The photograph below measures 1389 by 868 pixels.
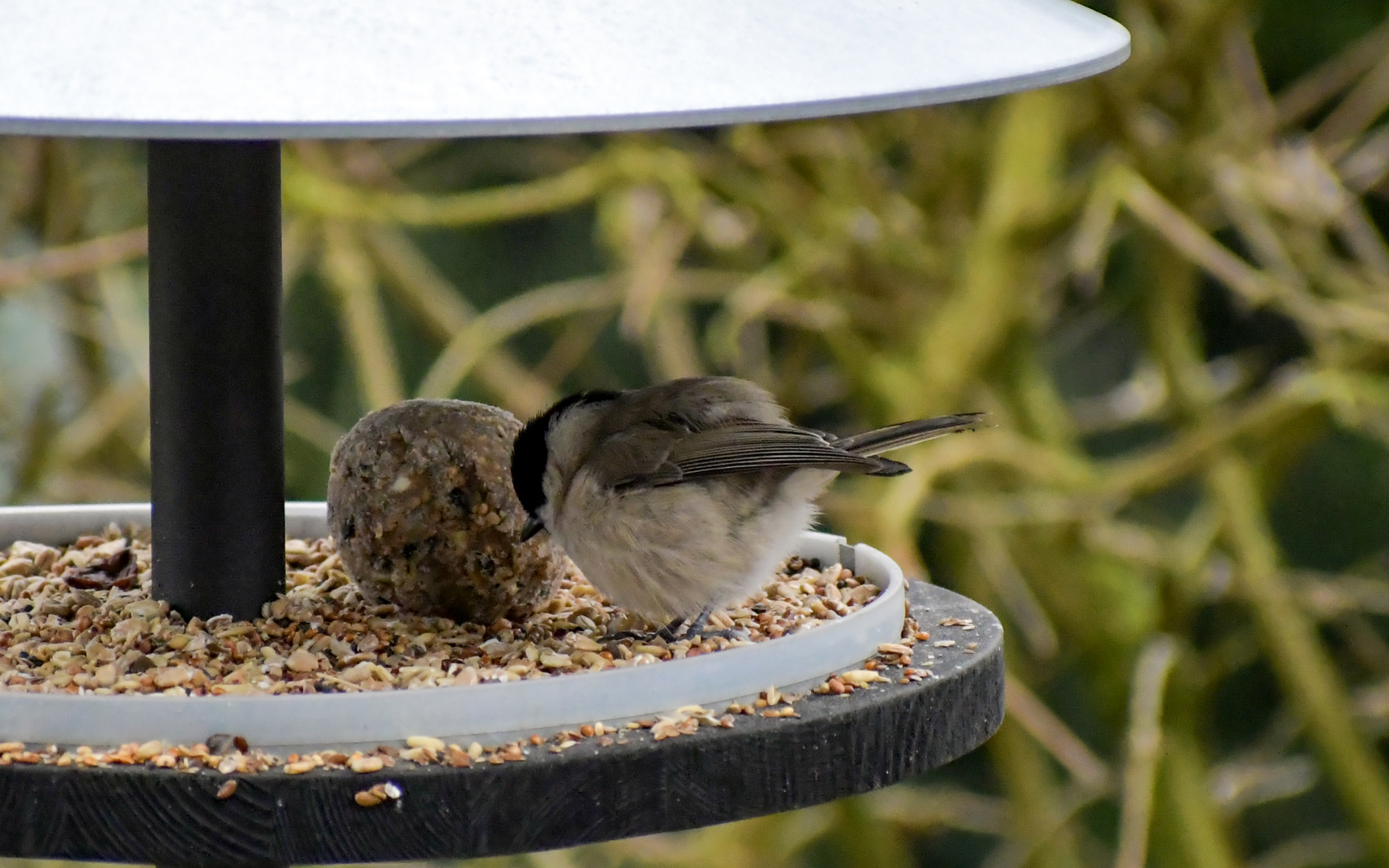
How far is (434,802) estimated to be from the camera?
128 centimetres

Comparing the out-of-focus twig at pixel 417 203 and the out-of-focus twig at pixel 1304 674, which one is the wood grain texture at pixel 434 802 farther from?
the out-of-focus twig at pixel 417 203

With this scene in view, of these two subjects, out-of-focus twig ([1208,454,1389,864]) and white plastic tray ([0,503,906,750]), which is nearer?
white plastic tray ([0,503,906,750])

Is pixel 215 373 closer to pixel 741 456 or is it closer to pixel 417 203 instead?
pixel 741 456

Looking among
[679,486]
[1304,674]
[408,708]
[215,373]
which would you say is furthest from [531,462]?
[1304,674]

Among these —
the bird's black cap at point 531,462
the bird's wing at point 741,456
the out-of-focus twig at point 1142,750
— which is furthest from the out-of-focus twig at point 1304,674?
the bird's black cap at point 531,462

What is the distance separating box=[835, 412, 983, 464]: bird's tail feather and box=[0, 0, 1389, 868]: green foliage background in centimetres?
73

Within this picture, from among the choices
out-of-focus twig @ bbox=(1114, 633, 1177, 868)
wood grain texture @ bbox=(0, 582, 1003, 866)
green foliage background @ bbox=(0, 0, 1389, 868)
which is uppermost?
wood grain texture @ bbox=(0, 582, 1003, 866)

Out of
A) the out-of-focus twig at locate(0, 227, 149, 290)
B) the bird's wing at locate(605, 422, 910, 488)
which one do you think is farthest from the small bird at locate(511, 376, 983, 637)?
the out-of-focus twig at locate(0, 227, 149, 290)

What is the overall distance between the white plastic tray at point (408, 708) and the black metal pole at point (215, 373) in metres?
0.38

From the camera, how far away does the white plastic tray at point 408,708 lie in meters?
1.31

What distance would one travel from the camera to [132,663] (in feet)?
5.09

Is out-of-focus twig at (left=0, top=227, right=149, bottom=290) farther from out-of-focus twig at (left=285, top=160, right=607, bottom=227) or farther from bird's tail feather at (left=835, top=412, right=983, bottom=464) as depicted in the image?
bird's tail feather at (left=835, top=412, right=983, bottom=464)

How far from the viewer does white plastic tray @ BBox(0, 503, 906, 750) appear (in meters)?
1.31

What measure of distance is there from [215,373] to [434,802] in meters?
0.58
